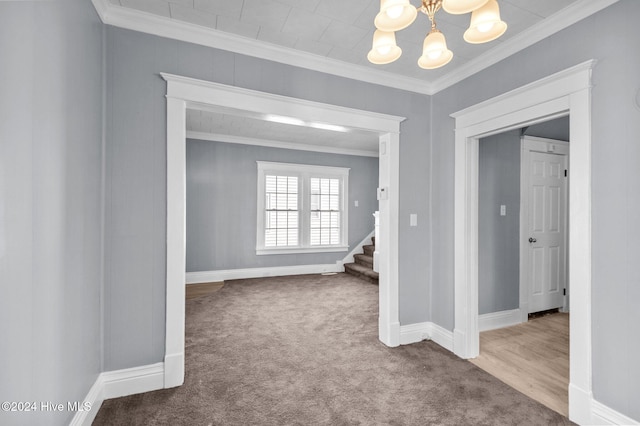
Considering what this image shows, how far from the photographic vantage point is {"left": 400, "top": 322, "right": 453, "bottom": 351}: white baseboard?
3014 millimetres

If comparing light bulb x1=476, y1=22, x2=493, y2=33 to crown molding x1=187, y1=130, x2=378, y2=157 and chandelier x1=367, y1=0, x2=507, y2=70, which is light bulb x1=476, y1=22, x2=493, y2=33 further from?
crown molding x1=187, y1=130, x2=378, y2=157

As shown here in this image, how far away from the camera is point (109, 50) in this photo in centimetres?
216

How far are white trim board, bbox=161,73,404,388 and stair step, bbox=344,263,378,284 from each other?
7.92 ft

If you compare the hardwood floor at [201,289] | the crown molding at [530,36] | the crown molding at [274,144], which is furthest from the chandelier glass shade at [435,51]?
the crown molding at [274,144]

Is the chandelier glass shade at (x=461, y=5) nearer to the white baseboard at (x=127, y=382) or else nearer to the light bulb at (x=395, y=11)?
the light bulb at (x=395, y=11)

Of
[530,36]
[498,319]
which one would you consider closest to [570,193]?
[530,36]

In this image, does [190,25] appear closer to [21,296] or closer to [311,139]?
[21,296]

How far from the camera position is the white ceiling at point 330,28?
6.83ft

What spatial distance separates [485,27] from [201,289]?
511 cm

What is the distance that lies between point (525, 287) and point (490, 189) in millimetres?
1347

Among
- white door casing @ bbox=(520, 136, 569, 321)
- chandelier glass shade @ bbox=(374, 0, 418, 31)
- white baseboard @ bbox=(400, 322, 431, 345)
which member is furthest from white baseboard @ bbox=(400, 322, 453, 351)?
chandelier glass shade @ bbox=(374, 0, 418, 31)

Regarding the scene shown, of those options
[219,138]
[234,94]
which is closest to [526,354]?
[234,94]

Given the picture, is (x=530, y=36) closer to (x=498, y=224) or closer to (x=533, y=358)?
(x=498, y=224)

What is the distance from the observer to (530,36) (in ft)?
7.56
